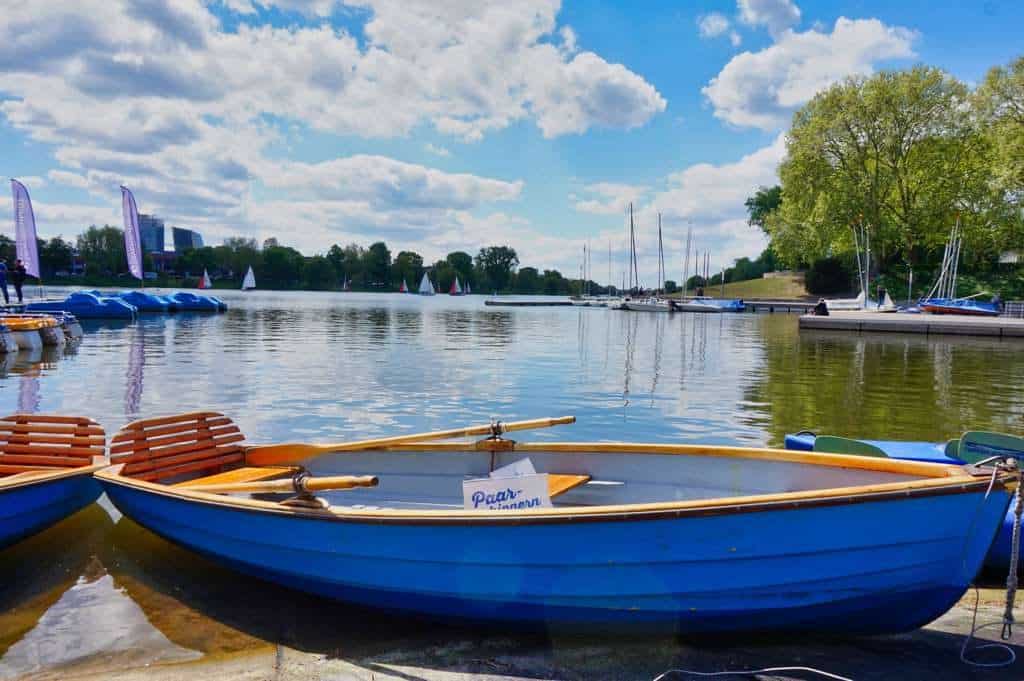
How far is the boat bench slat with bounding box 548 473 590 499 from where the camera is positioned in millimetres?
7177

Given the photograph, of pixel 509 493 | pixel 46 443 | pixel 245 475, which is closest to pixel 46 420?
pixel 46 443

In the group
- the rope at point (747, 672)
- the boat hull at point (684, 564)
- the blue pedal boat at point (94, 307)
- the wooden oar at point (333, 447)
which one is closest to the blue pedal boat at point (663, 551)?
the boat hull at point (684, 564)

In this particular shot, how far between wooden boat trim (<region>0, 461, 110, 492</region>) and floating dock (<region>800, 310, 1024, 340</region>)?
1836 inches

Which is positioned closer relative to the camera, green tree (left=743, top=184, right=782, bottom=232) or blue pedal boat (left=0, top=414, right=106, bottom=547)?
blue pedal boat (left=0, top=414, right=106, bottom=547)

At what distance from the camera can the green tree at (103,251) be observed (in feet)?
513

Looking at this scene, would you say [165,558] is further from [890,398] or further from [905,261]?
[905,261]

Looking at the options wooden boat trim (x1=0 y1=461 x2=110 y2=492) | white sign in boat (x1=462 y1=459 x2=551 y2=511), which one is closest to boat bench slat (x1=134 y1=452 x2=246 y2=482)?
wooden boat trim (x1=0 y1=461 x2=110 y2=492)

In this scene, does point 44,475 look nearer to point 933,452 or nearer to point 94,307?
point 933,452

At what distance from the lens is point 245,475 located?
7898 mm

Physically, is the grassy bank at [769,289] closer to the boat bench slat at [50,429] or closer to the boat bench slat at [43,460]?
the boat bench slat at [50,429]

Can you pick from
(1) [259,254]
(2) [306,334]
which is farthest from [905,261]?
(1) [259,254]

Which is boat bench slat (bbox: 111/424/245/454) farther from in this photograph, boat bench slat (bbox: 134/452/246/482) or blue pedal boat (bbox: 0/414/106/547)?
blue pedal boat (bbox: 0/414/106/547)

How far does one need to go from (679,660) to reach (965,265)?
77315mm

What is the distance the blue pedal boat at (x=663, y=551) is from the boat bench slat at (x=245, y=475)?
3.19 feet
